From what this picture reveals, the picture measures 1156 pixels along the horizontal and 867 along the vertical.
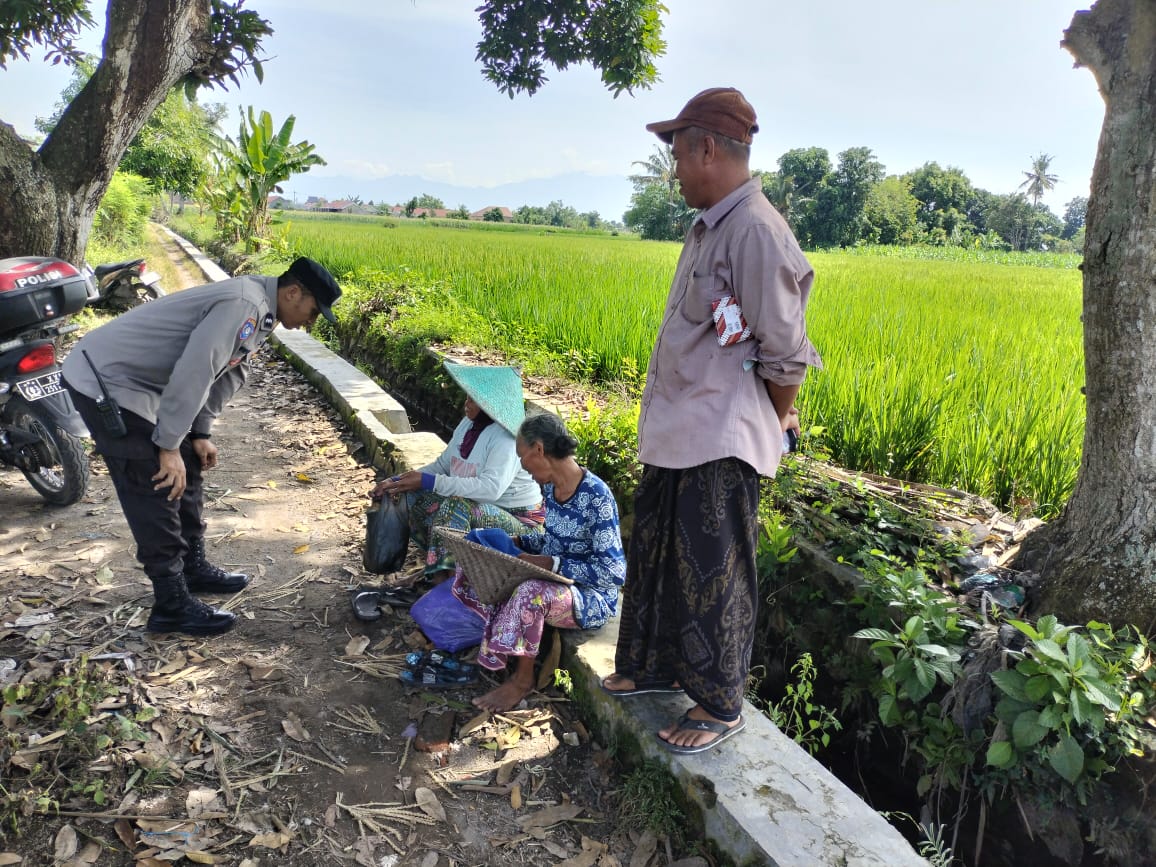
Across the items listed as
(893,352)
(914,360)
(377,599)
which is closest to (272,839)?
(377,599)

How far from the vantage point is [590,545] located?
2561mm

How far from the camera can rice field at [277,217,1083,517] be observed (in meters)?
3.24

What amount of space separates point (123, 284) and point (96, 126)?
17.2 feet

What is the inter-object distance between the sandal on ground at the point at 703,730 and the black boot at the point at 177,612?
1.72 m

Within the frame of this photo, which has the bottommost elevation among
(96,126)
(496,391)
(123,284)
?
(123,284)

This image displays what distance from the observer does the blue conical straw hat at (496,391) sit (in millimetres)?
2797

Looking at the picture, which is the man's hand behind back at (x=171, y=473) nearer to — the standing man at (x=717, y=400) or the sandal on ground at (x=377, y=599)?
the sandal on ground at (x=377, y=599)

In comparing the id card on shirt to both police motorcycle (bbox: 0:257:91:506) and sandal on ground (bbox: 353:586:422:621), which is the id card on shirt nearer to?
sandal on ground (bbox: 353:586:422:621)

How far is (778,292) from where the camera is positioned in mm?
1765

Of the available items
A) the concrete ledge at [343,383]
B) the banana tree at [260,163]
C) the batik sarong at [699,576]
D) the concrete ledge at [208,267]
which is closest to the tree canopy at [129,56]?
the concrete ledge at [343,383]

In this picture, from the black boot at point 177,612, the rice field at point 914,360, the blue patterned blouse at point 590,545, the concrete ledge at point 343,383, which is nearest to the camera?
the blue patterned blouse at point 590,545

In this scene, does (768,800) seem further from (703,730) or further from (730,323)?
(730,323)

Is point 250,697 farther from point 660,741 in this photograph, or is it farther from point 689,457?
point 689,457

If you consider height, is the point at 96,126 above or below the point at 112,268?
above
